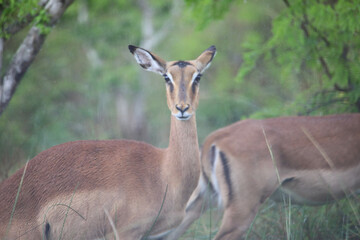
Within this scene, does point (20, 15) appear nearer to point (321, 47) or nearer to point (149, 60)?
point (149, 60)

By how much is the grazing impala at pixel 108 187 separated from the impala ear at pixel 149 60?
0.17 meters

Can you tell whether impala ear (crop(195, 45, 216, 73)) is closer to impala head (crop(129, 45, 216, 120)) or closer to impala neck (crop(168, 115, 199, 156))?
impala head (crop(129, 45, 216, 120))

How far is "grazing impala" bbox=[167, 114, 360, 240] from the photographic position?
4.70 meters

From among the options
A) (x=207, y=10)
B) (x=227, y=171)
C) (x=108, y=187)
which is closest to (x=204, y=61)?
(x=227, y=171)

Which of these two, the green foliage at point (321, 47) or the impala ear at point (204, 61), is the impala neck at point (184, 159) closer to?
the impala ear at point (204, 61)

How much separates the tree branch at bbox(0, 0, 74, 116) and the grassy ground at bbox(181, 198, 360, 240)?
8.30ft

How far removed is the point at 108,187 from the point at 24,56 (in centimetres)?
193

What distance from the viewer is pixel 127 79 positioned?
1708 centimetres

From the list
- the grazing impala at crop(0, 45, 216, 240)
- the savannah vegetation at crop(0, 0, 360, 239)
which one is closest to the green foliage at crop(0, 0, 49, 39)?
the savannah vegetation at crop(0, 0, 360, 239)

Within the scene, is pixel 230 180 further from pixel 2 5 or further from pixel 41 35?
pixel 2 5

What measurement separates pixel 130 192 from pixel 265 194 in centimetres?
165

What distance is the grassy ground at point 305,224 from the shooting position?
A: 4707 mm

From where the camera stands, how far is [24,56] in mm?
4781

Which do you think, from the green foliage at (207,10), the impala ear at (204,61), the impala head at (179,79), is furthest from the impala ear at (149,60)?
the green foliage at (207,10)
